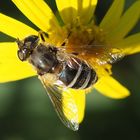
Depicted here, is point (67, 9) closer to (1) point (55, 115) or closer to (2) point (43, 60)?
(2) point (43, 60)

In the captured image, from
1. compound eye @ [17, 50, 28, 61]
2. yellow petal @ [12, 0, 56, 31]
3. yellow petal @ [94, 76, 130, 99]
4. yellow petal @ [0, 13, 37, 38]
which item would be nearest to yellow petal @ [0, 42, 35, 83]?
yellow petal @ [0, 13, 37, 38]

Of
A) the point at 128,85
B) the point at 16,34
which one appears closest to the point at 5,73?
the point at 16,34

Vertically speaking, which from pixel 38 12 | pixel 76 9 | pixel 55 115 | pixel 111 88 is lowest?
pixel 55 115

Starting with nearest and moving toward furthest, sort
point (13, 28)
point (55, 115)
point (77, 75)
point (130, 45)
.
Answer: point (77, 75), point (13, 28), point (130, 45), point (55, 115)

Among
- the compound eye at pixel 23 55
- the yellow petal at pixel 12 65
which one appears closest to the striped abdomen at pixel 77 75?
the compound eye at pixel 23 55

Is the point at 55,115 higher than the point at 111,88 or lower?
lower

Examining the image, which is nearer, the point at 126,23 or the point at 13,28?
the point at 13,28

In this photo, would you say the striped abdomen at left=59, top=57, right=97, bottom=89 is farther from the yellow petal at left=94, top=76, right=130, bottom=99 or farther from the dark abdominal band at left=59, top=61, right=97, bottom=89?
the yellow petal at left=94, top=76, right=130, bottom=99

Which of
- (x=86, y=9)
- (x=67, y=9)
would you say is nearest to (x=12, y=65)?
(x=67, y=9)
